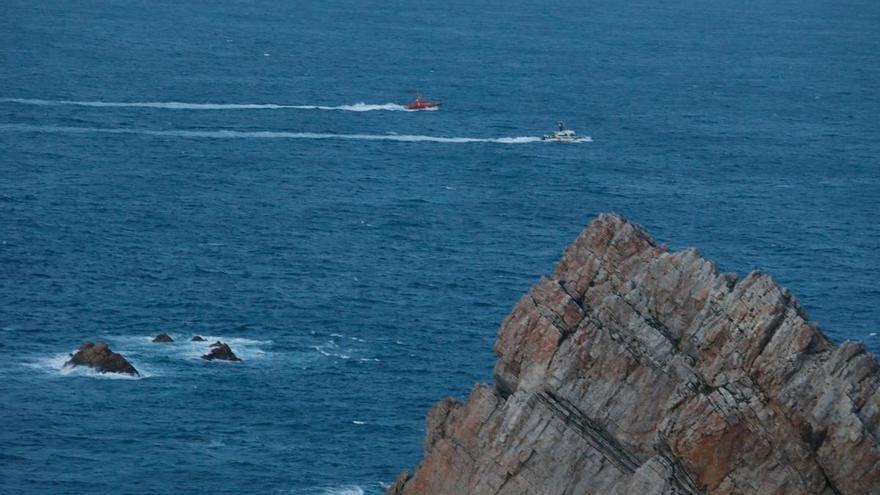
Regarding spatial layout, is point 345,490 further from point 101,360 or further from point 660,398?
point 660,398

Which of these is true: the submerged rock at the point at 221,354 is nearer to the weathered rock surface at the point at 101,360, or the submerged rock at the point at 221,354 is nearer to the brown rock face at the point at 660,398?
the weathered rock surface at the point at 101,360

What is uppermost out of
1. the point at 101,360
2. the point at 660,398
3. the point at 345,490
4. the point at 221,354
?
the point at 660,398

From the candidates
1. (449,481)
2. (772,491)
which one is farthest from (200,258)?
(772,491)

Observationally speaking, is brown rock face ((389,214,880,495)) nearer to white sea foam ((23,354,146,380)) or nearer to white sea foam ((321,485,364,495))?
white sea foam ((321,485,364,495))

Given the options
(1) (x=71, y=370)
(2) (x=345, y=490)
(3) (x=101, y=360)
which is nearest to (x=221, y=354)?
(3) (x=101, y=360)

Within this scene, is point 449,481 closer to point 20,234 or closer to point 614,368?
point 614,368

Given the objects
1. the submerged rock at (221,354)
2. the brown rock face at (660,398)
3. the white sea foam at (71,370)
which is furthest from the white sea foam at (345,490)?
the submerged rock at (221,354)
